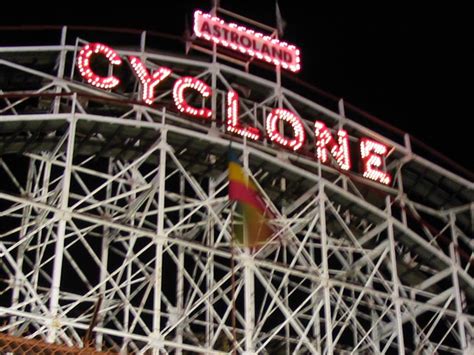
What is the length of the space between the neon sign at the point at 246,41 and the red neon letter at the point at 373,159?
3.35m

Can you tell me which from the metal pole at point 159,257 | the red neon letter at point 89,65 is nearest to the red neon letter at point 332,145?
the metal pole at point 159,257

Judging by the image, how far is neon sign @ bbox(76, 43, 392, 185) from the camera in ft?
74.3

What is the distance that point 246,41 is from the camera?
26.4 m

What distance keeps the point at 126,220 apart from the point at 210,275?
10.9 feet

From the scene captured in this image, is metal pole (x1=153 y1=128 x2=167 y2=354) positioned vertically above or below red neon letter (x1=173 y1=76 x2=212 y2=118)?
below

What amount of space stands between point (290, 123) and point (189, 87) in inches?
127

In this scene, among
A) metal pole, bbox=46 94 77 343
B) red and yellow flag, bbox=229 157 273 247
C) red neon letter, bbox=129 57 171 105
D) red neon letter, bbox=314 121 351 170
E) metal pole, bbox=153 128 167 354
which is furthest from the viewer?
red neon letter, bbox=314 121 351 170

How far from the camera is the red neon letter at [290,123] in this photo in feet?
79.3

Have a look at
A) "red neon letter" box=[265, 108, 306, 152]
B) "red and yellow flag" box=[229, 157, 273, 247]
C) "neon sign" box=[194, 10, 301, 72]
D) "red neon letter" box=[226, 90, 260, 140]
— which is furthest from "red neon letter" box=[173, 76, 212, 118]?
"red and yellow flag" box=[229, 157, 273, 247]

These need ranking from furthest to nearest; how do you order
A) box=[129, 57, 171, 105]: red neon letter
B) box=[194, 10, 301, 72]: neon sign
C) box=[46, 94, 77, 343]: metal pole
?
box=[194, 10, 301, 72]: neon sign < box=[129, 57, 171, 105]: red neon letter < box=[46, 94, 77, 343]: metal pole

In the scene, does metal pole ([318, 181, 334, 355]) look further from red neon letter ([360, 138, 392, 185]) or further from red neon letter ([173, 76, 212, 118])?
red neon letter ([173, 76, 212, 118])

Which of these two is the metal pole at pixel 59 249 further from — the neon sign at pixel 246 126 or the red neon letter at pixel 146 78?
the red neon letter at pixel 146 78

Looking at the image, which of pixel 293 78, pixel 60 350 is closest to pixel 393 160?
pixel 293 78

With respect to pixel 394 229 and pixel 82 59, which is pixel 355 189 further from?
pixel 82 59
